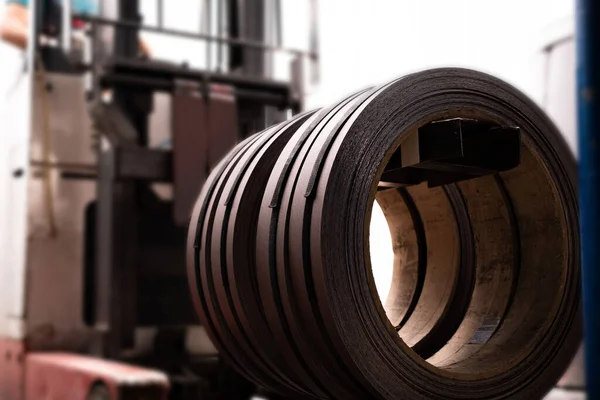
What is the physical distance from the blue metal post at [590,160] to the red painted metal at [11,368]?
374 centimetres

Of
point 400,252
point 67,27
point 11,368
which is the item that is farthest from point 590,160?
point 11,368

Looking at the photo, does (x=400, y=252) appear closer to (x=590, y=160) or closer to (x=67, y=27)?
(x=590, y=160)

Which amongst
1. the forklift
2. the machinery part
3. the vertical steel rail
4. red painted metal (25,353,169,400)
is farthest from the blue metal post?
the vertical steel rail

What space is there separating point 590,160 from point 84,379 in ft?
8.74

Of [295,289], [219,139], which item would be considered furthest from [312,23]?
[295,289]

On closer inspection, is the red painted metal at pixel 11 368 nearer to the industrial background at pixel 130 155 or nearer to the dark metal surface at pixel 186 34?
the industrial background at pixel 130 155

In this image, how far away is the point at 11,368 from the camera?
4340 millimetres

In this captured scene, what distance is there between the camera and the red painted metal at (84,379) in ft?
9.50

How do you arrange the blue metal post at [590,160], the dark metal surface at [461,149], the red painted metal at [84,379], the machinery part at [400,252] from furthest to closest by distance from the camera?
the red painted metal at [84,379]
the dark metal surface at [461,149]
the machinery part at [400,252]
the blue metal post at [590,160]

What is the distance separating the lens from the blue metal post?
3.93 ft

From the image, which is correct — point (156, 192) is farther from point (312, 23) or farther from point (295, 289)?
point (295, 289)

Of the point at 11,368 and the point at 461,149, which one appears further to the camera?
the point at 11,368

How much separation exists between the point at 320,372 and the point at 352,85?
2.63 meters

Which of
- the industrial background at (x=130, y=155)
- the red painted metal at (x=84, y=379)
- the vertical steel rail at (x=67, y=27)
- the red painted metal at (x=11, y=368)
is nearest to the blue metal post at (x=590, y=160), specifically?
the red painted metal at (x=84, y=379)
